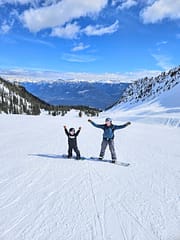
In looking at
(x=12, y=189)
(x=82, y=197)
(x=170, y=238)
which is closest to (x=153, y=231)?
(x=170, y=238)

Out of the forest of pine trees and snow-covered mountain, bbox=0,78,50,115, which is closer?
snow-covered mountain, bbox=0,78,50,115

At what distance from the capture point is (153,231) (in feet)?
16.3

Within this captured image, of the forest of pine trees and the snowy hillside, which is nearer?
the snowy hillside

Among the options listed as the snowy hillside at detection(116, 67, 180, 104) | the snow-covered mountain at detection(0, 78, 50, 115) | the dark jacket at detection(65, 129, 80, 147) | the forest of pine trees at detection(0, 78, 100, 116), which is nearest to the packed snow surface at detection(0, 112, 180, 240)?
the dark jacket at detection(65, 129, 80, 147)

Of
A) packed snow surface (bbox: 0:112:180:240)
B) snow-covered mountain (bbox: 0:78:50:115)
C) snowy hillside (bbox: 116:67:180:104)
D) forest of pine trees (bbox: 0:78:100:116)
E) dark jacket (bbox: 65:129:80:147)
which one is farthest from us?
forest of pine trees (bbox: 0:78:100:116)

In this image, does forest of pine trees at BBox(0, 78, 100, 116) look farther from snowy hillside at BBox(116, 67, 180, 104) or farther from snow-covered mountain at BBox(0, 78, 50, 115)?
snowy hillside at BBox(116, 67, 180, 104)

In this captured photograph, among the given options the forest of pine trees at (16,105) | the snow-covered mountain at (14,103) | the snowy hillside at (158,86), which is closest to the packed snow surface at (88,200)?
the snowy hillside at (158,86)

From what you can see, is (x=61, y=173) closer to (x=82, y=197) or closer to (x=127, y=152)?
(x=82, y=197)

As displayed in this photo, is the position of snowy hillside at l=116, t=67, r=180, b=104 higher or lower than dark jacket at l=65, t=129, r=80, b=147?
higher

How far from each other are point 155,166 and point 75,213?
17.9 feet

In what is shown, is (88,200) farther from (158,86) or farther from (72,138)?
(158,86)

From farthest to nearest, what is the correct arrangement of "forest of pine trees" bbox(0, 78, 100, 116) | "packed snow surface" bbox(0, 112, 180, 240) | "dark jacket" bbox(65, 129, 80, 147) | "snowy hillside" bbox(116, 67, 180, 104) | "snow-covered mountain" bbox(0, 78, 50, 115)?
"forest of pine trees" bbox(0, 78, 100, 116) < "snow-covered mountain" bbox(0, 78, 50, 115) < "snowy hillside" bbox(116, 67, 180, 104) < "dark jacket" bbox(65, 129, 80, 147) < "packed snow surface" bbox(0, 112, 180, 240)

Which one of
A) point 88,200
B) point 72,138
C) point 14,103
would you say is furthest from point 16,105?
point 88,200

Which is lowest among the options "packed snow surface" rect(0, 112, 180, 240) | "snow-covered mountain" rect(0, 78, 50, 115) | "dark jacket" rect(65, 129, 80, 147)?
"packed snow surface" rect(0, 112, 180, 240)
